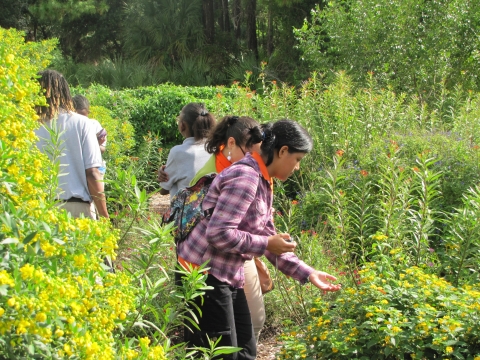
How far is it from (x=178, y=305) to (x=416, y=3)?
962 cm

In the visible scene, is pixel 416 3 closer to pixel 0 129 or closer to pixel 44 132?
pixel 44 132

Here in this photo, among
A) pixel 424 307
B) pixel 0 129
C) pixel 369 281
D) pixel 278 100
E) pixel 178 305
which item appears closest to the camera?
pixel 0 129

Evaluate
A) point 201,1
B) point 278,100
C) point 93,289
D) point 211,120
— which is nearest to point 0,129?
point 93,289

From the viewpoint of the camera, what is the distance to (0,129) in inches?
56.5

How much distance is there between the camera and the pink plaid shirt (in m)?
2.65

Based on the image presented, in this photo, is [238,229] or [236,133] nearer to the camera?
[238,229]

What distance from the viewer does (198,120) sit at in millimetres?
4078

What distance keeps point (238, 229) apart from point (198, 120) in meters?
1.46

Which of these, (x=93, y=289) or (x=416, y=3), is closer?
(x=93, y=289)

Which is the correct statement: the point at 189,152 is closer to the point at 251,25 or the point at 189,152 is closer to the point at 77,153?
the point at 77,153

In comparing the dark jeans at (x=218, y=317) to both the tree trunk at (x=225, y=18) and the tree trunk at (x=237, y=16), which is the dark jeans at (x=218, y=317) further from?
the tree trunk at (x=225, y=18)

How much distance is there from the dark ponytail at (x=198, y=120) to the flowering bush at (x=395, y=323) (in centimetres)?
161

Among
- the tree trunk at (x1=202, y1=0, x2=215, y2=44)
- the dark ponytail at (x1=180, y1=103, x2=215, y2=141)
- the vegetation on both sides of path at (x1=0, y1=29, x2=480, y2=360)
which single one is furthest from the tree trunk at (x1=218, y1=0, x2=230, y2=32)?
the dark ponytail at (x1=180, y1=103, x2=215, y2=141)

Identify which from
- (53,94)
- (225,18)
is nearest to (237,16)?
(225,18)
